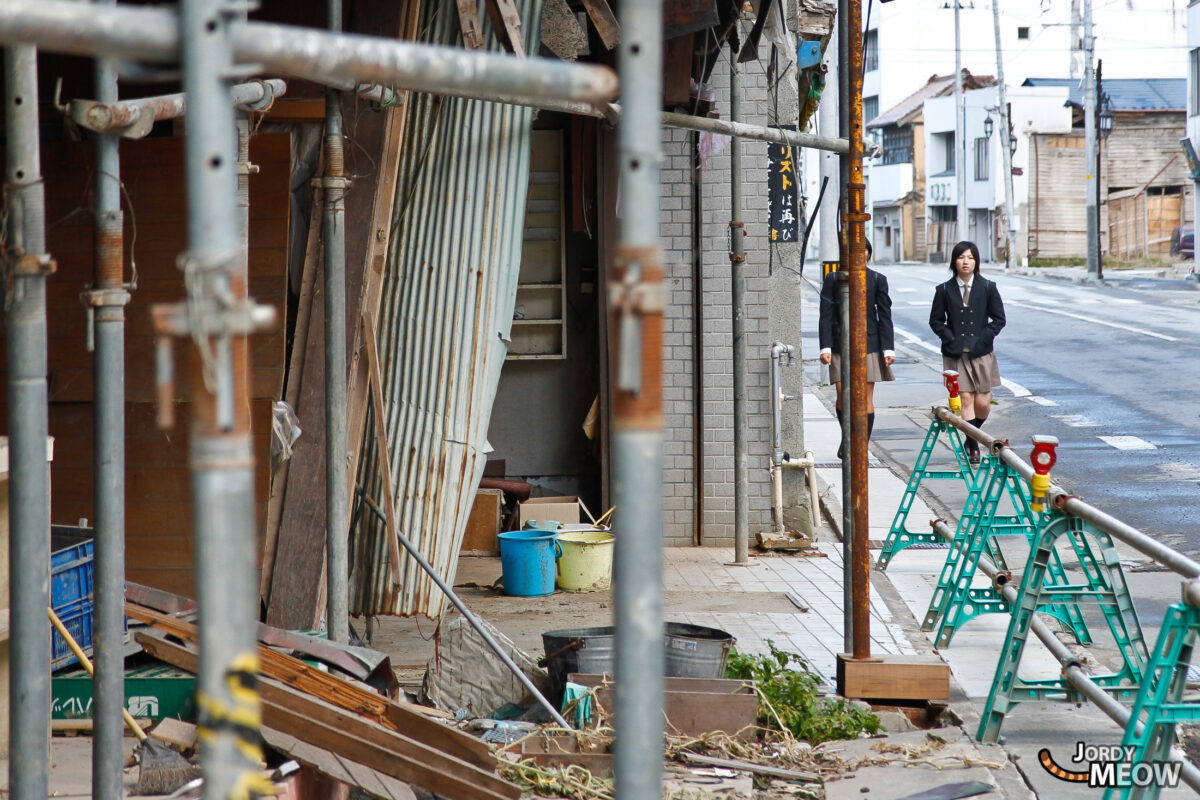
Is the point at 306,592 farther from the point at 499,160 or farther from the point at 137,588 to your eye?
the point at 499,160

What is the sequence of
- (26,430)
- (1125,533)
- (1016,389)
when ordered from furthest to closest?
(1016,389), (1125,533), (26,430)

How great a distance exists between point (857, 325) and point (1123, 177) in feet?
181

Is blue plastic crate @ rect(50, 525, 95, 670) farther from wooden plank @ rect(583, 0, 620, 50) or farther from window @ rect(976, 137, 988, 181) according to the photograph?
window @ rect(976, 137, 988, 181)

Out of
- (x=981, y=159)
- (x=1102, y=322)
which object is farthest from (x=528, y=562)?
(x=981, y=159)

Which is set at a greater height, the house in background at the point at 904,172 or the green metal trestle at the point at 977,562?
the house in background at the point at 904,172

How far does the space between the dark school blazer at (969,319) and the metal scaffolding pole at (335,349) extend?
8.21 m

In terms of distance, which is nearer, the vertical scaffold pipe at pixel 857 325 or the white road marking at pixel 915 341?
the vertical scaffold pipe at pixel 857 325

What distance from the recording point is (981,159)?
196ft

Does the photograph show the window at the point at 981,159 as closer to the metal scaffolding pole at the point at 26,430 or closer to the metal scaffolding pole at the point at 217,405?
the metal scaffolding pole at the point at 26,430

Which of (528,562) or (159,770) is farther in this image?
(528,562)

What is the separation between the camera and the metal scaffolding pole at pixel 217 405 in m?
1.55

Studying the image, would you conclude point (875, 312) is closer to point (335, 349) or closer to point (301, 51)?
point (335, 349)

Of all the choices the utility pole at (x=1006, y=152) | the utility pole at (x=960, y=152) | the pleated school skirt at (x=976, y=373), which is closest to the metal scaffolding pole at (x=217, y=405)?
the pleated school skirt at (x=976, y=373)

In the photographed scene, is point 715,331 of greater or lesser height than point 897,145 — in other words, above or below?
below
